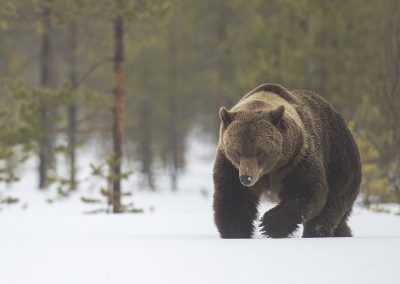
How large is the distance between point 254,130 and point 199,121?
3066cm

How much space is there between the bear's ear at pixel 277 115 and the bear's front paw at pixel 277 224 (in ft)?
2.50

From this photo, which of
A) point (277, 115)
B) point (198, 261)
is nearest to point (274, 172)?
point (277, 115)

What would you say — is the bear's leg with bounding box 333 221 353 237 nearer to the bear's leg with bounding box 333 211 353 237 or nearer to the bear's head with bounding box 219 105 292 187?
the bear's leg with bounding box 333 211 353 237

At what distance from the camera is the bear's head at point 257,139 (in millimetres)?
5609

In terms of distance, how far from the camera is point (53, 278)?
3.89 m

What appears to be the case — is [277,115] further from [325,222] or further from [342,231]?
[342,231]

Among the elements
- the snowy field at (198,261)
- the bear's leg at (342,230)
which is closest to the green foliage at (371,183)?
the bear's leg at (342,230)

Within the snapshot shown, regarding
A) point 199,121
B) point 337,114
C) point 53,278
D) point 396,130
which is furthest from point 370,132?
point 199,121

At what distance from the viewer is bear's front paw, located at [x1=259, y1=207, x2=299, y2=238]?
18.9 feet

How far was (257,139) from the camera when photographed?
5672mm

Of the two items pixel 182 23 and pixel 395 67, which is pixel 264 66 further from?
pixel 182 23

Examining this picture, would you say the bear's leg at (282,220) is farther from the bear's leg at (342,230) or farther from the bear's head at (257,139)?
the bear's leg at (342,230)

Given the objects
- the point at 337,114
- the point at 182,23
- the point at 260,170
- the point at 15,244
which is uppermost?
the point at 182,23

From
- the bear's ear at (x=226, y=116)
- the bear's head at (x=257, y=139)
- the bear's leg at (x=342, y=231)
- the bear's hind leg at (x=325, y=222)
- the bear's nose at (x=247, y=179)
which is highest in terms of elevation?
the bear's ear at (x=226, y=116)
